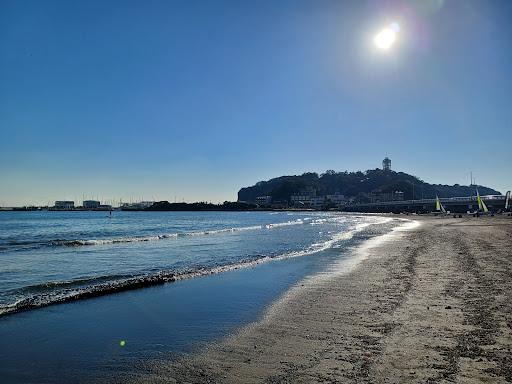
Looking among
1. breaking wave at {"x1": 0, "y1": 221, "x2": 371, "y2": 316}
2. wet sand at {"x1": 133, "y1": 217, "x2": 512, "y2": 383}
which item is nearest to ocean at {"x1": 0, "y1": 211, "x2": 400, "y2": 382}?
breaking wave at {"x1": 0, "y1": 221, "x2": 371, "y2": 316}

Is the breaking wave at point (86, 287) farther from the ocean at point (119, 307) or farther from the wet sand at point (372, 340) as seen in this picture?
the wet sand at point (372, 340)

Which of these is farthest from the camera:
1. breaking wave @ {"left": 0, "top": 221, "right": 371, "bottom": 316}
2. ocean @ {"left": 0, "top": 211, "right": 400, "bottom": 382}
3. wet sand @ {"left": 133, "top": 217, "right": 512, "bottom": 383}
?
breaking wave @ {"left": 0, "top": 221, "right": 371, "bottom": 316}

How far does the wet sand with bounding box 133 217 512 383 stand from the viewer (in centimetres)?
564

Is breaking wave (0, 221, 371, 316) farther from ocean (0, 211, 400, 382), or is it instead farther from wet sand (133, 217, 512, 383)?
wet sand (133, 217, 512, 383)

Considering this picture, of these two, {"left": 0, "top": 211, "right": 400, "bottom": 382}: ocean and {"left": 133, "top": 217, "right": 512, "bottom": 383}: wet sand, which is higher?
{"left": 133, "top": 217, "right": 512, "bottom": 383}: wet sand

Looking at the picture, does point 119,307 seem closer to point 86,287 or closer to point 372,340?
point 86,287

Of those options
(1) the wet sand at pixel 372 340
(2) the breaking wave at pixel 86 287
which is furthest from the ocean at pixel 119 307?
(1) the wet sand at pixel 372 340

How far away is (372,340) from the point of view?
7098 millimetres

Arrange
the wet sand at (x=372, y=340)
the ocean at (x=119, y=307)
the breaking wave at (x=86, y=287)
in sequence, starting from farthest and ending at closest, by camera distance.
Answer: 1. the breaking wave at (x=86, y=287)
2. the ocean at (x=119, y=307)
3. the wet sand at (x=372, y=340)

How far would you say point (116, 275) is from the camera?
15.9m

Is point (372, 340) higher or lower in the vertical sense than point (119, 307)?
higher

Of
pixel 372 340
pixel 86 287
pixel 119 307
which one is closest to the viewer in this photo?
pixel 372 340

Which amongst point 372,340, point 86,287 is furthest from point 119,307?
point 372,340

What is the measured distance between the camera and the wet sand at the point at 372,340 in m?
5.64
